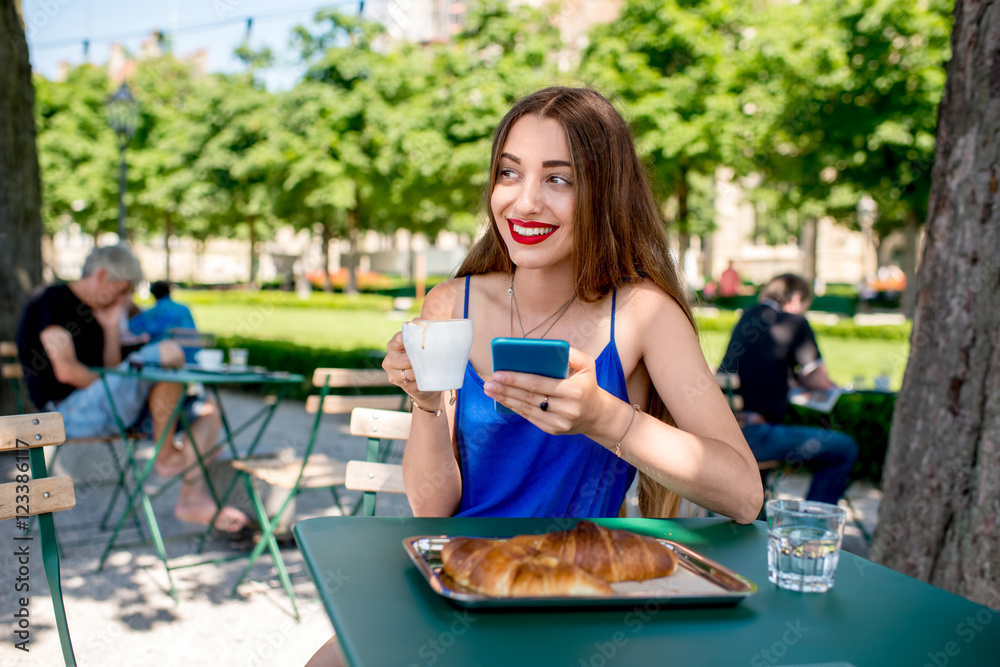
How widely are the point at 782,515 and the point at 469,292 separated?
104 centimetres

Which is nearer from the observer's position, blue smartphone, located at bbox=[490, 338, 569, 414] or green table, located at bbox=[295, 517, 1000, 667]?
green table, located at bbox=[295, 517, 1000, 667]

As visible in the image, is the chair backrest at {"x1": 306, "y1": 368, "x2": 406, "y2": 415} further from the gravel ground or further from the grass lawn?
the grass lawn

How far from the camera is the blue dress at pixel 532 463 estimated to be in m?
2.00

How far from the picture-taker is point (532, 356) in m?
1.35

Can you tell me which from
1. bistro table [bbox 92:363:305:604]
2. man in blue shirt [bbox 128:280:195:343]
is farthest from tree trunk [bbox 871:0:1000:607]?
man in blue shirt [bbox 128:280:195:343]

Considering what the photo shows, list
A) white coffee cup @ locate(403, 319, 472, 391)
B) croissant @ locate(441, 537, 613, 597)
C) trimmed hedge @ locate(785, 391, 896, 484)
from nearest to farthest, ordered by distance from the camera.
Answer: croissant @ locate(441, 537, 613, 597) < white coffee cup @ locate(403, 319, 472, 391) < trimmed hedge @ locate(785, 391, 896, 484)

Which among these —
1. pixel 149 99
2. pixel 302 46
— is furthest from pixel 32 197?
pixel 149 99

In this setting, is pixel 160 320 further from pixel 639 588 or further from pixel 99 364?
pixel 639 588

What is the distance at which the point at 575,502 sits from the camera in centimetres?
202

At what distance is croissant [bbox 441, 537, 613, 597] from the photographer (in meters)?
1.23

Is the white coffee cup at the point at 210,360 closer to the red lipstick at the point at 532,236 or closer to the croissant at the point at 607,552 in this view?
the red lipstick at the point at 532,236

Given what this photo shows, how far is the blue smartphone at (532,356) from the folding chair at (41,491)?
1240 mm

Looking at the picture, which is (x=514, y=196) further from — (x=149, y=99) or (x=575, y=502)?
(x=149, y=99)

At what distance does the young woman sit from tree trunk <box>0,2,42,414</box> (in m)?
6.39
